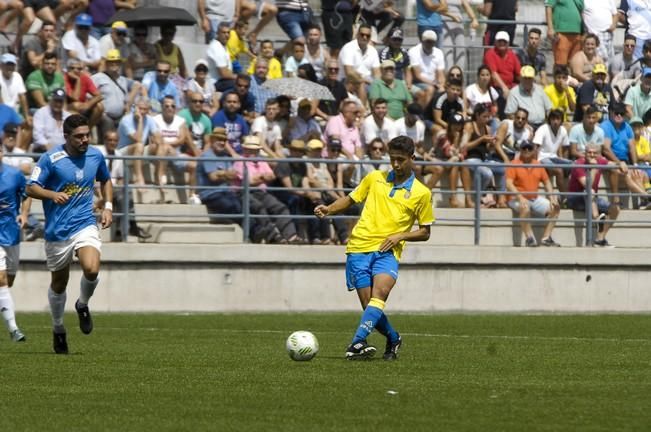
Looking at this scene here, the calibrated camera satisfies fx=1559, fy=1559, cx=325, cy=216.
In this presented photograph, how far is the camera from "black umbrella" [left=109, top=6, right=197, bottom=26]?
24188 mm

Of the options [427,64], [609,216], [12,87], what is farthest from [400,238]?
[427,64]

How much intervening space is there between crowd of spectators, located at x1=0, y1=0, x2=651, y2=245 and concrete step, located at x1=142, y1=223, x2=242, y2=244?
31cm

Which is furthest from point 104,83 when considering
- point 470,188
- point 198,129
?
point 470,188

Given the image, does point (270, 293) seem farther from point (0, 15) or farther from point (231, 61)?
point (0, 15)

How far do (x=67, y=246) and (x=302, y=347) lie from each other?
2.60 metres

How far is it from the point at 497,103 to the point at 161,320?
8.03m

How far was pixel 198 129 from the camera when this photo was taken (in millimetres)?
23453

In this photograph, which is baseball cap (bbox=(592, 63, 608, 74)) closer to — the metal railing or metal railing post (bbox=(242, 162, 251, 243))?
the metal railing

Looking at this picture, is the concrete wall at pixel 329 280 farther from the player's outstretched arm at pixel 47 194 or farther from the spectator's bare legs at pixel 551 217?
the player's outstretched arm at pixel 47 194

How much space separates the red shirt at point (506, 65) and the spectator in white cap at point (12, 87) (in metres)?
8.34

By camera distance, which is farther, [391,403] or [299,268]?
[299,268]

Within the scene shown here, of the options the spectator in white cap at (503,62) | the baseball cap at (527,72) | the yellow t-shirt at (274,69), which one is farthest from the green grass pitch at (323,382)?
the spectator in white cap at (503,62)

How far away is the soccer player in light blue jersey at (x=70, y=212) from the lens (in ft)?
47.8

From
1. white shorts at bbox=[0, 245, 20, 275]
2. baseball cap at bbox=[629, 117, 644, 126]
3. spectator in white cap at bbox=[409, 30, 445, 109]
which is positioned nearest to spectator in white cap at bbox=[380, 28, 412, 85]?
spectator in white cap at bbox=[409, 30, 445, 109]
